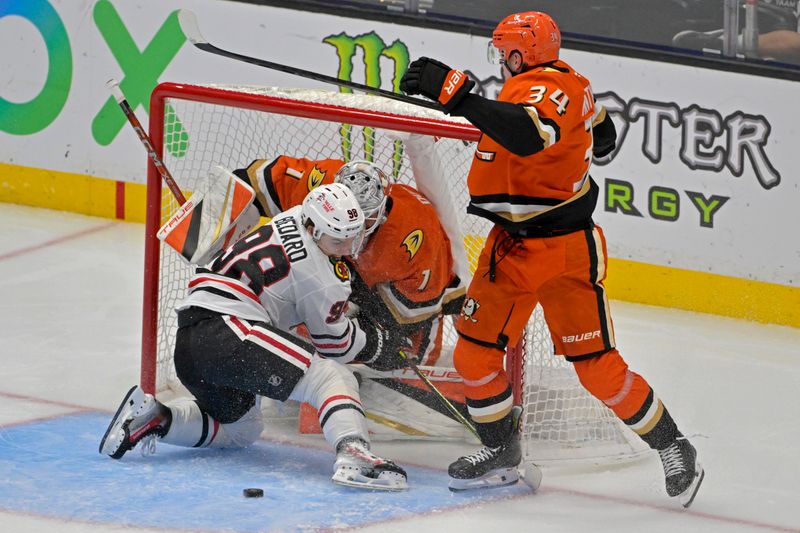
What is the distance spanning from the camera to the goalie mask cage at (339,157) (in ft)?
14.6

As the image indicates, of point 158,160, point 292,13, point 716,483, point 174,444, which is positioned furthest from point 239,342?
point 292,13

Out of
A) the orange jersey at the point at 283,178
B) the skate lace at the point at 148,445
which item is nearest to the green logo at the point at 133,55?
the orange jersey at the point at 283,178

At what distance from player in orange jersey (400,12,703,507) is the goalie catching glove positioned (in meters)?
0.43

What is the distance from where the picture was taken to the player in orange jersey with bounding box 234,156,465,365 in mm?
4594

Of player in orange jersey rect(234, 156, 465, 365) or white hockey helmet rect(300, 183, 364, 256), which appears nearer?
white hockey helmet rect(300, 183, 364, 256)

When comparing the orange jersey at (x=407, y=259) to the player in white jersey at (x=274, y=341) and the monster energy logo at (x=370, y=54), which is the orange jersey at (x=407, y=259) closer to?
the player in white jersey at (x=274, y=341)

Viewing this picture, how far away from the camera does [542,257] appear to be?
12.9 ft

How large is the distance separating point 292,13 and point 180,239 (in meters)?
2.07

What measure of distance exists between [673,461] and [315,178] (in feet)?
4.59

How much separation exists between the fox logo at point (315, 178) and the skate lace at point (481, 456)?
102 centimetres

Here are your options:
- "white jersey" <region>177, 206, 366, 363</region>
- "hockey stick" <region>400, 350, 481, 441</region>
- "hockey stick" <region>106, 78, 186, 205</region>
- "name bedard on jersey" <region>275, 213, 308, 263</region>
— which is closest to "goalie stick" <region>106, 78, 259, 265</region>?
"hockey stick" <region>106, 78, 186, 205</region>

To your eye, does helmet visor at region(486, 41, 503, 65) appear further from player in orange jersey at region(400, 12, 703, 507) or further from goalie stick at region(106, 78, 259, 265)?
goalie stick at region(106, 78, 259, 265)

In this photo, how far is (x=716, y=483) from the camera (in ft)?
14.2

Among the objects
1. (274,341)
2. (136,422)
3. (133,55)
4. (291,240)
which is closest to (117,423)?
(136,422)
